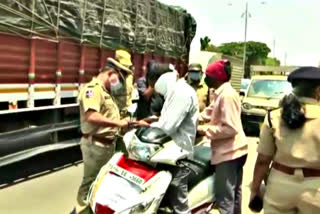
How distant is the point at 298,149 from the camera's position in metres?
3.14

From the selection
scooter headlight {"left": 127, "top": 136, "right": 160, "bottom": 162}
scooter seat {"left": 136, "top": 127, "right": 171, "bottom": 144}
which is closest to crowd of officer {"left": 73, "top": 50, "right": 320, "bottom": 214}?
scooter seat {"left": 136, "top": 127, "right": 171, "bottom": 144}

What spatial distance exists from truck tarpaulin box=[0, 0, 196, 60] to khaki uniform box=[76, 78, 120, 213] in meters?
2.22

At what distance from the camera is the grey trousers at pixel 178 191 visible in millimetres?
4133

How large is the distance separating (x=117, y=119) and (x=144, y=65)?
6.11 m

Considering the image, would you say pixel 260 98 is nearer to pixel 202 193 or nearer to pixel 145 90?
pixel 145 90

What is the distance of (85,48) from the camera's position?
8492 mm

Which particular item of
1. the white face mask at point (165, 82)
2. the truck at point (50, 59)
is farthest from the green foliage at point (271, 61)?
the white face mask at point (165, 82)

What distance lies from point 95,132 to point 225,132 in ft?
3.79

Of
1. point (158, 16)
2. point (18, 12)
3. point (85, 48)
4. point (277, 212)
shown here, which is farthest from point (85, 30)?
point (277, 212)

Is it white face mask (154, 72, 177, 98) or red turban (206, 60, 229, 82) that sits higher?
red turban (206, 60, 229, 82)

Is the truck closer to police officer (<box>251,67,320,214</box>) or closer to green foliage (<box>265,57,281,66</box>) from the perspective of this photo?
police officer (<box>251,67,320,214</box>)

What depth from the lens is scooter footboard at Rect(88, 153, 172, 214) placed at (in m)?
3.60

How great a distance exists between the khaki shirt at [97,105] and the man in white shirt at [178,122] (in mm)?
674

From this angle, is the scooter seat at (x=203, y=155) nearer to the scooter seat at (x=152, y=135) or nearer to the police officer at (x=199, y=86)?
the scooter seat at (x=152, y=135)
